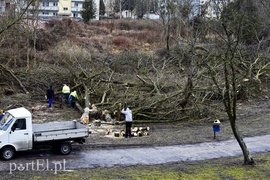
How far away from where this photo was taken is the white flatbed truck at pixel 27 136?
13781 millimetres

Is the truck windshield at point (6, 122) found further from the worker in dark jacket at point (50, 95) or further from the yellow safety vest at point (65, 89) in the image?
the yellow safety vest at point (65, 89)

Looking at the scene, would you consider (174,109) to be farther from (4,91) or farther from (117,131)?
(4,91)

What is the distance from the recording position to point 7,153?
1372 cm

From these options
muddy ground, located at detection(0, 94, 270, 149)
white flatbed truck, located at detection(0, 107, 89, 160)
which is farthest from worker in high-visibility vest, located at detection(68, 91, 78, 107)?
white flatbed truck, located at detection(0, 107, 89, 160)

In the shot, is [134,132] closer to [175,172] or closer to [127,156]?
[127,156]

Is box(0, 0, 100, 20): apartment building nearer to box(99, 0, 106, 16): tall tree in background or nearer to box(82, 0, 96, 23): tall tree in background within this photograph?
box(99, 0, 106, 16): tall tree in background

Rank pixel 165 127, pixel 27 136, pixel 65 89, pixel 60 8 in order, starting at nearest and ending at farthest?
pixel 27 136 → pixel 165 127 → pixel 65 89 → pixel 60 8

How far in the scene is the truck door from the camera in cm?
1386

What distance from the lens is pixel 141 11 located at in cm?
7838

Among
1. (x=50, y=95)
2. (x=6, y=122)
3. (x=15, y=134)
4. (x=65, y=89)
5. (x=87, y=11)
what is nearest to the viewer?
(x=15, y=134)

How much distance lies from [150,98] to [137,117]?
155 centimetres

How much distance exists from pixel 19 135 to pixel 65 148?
1.78 meters

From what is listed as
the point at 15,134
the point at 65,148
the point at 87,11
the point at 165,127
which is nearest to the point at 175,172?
the point at 65,148

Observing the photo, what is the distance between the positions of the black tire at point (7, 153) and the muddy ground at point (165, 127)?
3.01 m
